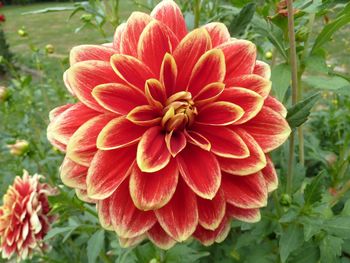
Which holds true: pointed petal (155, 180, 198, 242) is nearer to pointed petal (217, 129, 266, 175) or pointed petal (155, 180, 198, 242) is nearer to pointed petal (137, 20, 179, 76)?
pointed petal (217, 129, 266, 175)

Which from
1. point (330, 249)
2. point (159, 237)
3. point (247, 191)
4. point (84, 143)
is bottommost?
point (330, 249)

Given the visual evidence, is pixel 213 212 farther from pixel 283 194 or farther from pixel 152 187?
pixel 283 194

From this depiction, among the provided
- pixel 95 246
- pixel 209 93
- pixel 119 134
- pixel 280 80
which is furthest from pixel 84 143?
pixel 95 246

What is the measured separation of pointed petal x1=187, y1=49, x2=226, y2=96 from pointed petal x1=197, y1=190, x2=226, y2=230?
0.24 metres

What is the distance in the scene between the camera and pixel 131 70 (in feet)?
2.75

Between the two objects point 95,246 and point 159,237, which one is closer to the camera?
point 159,237

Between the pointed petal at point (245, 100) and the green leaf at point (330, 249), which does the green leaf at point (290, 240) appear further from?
the pointed petal at point (245, 100)

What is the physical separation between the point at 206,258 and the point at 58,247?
2.91ft

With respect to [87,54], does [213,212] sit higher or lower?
lower

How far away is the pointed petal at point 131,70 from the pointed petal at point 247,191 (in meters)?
0.27

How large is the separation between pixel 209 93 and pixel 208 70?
0.05m

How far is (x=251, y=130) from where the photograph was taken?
86 centimetres

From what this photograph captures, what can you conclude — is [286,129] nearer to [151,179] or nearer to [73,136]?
[151,179]

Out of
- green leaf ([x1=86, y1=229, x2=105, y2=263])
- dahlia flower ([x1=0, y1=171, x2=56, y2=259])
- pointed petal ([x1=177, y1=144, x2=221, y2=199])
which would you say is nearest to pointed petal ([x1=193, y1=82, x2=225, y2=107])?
pointed petal ([x1=177, y1=144, x2=221, y2=199])
